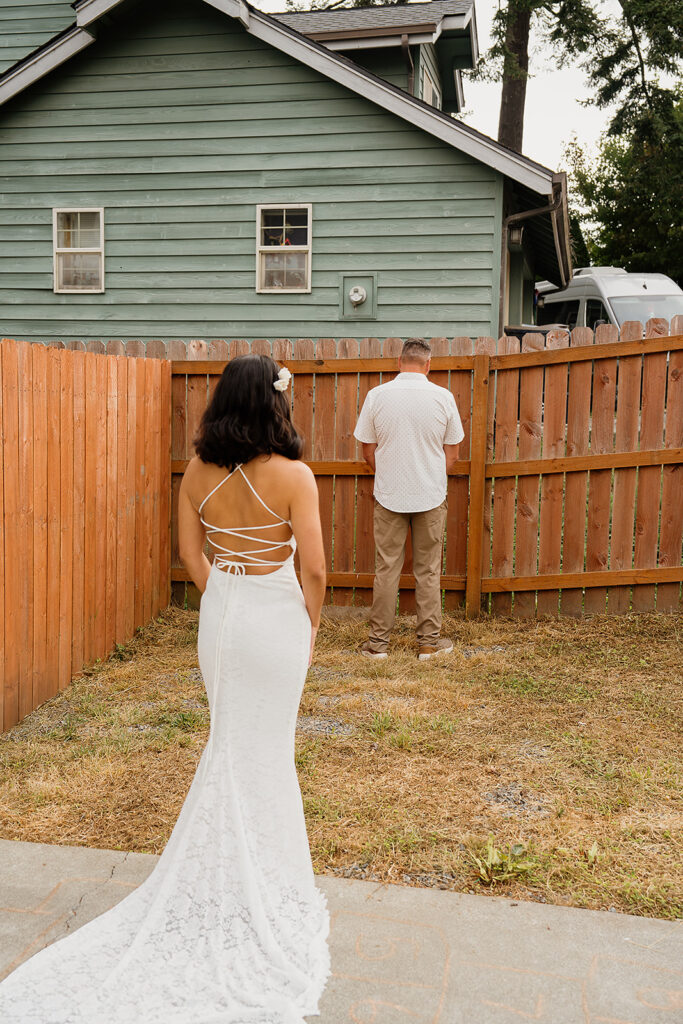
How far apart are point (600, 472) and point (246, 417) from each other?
445 cm

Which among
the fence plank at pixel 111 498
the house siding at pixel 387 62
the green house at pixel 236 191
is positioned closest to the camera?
the fence plank at pixel 111 498

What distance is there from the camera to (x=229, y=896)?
2.81m

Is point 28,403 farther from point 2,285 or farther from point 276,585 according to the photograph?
point 2,285

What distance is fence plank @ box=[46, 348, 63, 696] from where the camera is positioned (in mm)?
5160

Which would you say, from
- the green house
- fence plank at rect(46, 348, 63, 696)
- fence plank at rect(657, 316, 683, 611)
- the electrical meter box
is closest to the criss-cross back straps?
fence plank at rect(46, 348, 63, 696)

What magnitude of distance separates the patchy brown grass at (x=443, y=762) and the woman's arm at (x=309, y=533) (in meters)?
1.10

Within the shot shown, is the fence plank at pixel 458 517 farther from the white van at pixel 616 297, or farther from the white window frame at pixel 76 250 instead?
the white van at pixel 616 297

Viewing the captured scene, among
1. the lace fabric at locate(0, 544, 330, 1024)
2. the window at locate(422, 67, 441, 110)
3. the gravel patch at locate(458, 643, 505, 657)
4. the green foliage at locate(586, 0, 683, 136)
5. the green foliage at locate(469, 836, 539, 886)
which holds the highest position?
the green foliage at locate(586, 0, 683, 136)

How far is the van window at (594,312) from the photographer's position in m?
17.8

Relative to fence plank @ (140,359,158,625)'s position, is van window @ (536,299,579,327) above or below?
above

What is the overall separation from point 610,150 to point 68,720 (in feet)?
109

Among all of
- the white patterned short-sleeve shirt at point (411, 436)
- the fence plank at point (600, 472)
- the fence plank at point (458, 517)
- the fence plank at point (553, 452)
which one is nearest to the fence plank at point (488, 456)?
the fence plank at point (458, 517)

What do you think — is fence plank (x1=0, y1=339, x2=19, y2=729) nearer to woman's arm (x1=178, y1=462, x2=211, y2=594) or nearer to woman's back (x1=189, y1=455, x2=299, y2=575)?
woman's arm (x1=178, y1=462, x2=211, y2=594)

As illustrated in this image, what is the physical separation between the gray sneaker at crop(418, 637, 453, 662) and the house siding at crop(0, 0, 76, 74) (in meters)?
12.2
